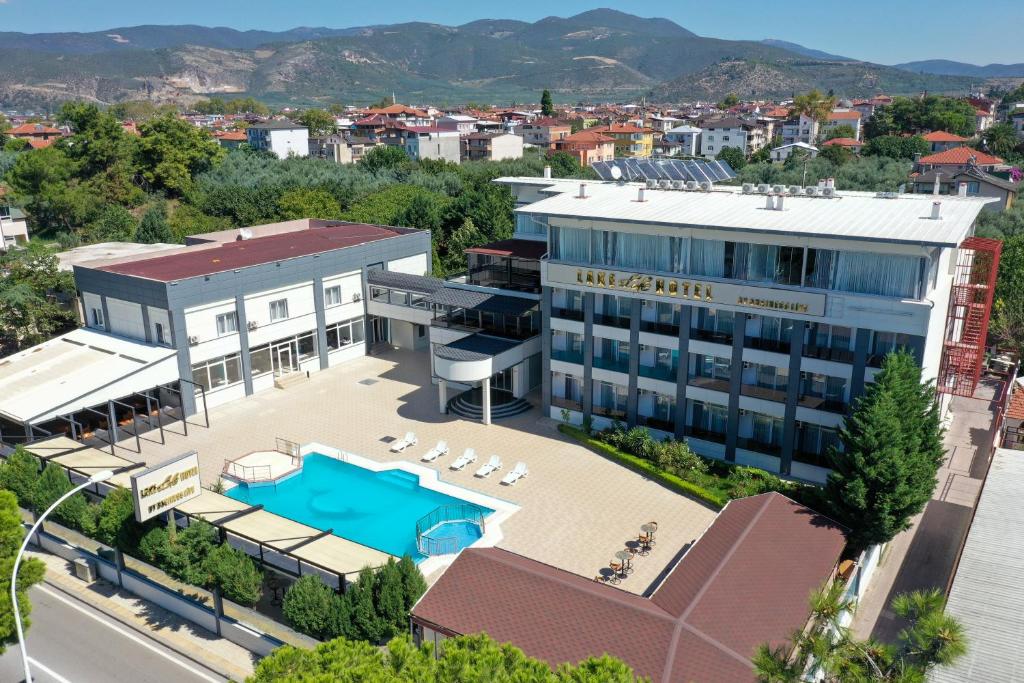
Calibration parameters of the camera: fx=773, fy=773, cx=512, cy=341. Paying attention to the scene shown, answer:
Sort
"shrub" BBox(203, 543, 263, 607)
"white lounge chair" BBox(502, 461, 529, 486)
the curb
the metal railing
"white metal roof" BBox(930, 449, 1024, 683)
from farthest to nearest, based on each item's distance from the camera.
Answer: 1. "white lounge chair" BBox(502, 461, 529, 486)
2. the metal railing
3. the curb
4. "shrub" BBox(203, 543, 263, 607)
5. "white metal roof" BBox(930, 449, 1024, 683)

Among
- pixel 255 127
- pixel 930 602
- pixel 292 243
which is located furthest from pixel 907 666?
pixel 255 127

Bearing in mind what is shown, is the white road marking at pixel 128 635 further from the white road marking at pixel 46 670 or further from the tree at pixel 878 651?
the tree at pixel 878 651

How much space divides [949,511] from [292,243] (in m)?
40.1

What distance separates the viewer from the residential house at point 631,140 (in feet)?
521

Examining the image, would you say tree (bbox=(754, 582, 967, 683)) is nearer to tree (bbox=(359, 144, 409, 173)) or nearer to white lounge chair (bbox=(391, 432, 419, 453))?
white lounge chair (bbox=(391, 432, 419, 453))

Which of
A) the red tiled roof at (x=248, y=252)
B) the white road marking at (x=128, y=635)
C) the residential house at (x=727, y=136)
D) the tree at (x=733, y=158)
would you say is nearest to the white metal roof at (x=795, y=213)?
the red tiled roof at (x=248, y=252)

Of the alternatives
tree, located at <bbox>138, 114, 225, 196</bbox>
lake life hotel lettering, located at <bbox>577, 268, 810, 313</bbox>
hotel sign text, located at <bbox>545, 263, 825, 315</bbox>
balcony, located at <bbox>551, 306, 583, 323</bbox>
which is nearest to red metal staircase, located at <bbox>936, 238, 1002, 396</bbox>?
hotel sign text, located at <bbox>545, 263, 825, 315</bbox>

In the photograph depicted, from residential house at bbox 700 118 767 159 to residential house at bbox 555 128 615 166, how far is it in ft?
78.9

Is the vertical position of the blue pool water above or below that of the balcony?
below

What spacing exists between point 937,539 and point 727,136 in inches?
5880

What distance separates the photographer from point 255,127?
156875mm

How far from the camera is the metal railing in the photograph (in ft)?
93.6

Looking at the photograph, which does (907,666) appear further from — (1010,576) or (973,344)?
(973,344)

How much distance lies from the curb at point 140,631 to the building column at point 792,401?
22.2 meters
